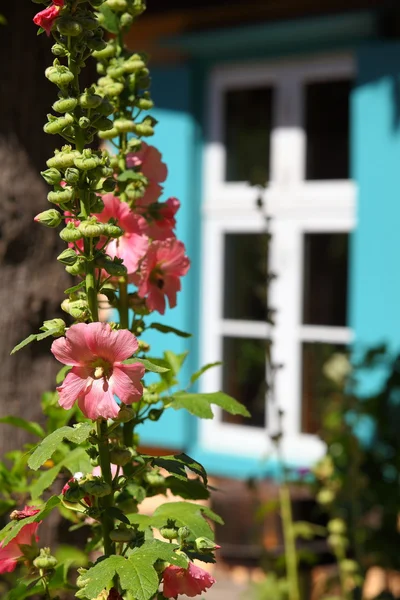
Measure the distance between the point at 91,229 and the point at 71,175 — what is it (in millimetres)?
63

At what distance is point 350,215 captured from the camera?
4.75 meters

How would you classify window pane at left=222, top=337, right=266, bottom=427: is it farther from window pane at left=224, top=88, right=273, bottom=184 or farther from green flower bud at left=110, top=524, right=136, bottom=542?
green flower bud at left=110, top=524, right=136, bottom=542

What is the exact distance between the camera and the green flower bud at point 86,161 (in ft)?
3.56

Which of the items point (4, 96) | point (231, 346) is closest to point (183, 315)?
point (231, 346)

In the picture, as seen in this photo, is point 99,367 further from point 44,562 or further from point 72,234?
point 44,562

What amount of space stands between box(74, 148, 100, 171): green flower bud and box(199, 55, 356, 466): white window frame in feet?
12.1

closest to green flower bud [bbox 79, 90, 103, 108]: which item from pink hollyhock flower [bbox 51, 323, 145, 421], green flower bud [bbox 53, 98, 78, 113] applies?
green flower bud [bbox 53, 98, 78, 113]

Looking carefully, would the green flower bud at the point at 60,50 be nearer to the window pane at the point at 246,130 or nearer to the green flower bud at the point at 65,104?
the green flower bud at the point at 65,104

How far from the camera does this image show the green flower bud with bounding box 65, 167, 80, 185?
109 cm

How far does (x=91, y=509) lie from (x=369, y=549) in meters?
2.67

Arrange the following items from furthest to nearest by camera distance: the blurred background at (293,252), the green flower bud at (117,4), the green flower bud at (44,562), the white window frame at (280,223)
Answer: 1. the white window frame at (280,223)
2. the blurred background at (293,252)
3. the green flower bud at (117,4)
4. the green flower bud at (44,562)

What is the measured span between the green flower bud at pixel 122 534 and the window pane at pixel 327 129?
155 inches

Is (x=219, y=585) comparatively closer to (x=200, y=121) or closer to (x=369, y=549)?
(x=369, y=549)

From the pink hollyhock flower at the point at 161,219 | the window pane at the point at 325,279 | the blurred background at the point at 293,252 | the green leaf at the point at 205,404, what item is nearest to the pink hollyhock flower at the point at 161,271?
the pink hollyhock flower at the point at 161,219
